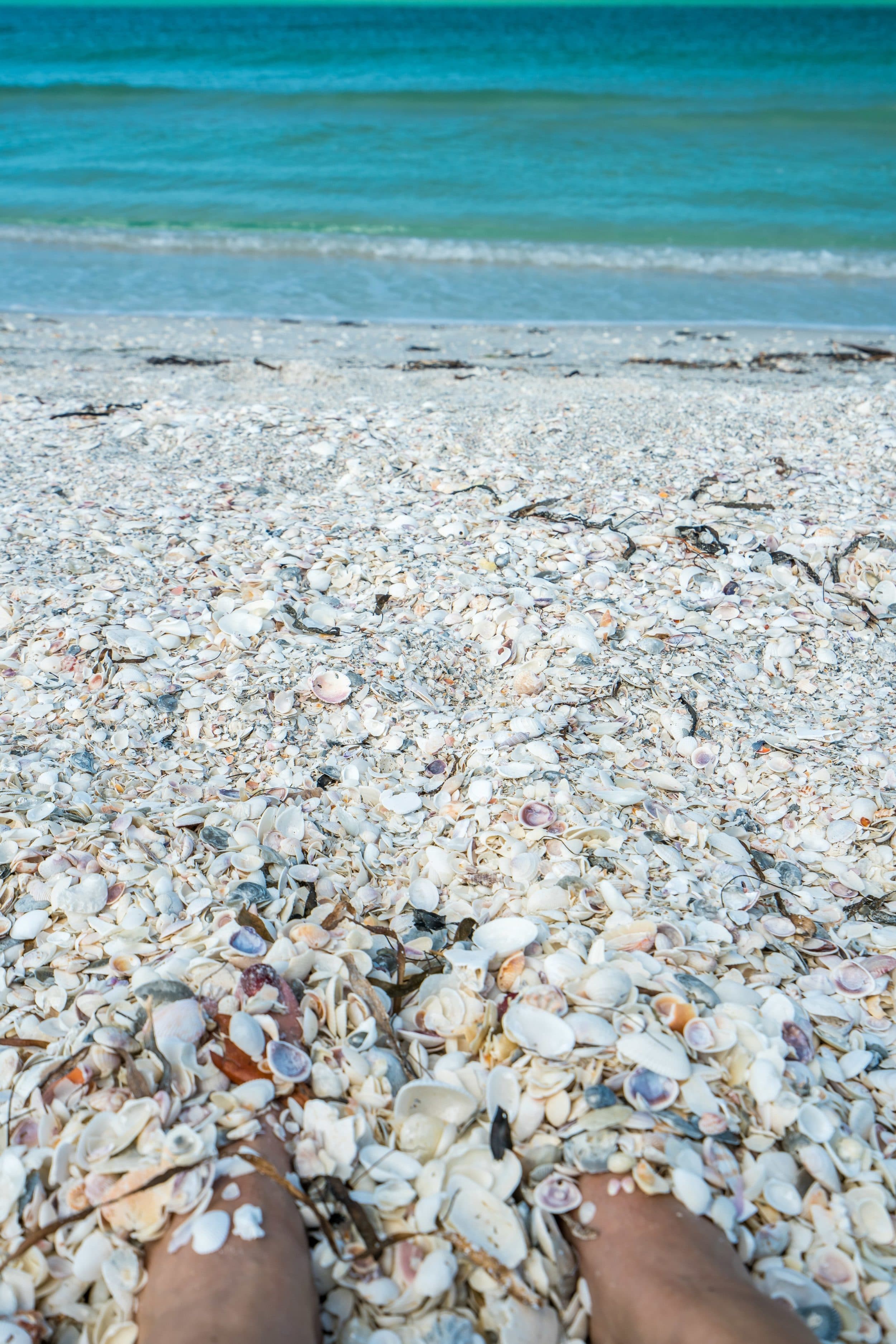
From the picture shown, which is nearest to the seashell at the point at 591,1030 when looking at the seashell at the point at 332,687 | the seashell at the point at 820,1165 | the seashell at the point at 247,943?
the seashell at the point at 820,1165

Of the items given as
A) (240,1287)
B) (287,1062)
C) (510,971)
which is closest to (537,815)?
(510,971)

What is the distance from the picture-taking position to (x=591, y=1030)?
1.55m

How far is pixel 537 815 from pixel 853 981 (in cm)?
75

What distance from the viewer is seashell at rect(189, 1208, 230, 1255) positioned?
130 centimetres

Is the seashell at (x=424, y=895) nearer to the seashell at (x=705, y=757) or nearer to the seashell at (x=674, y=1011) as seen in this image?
the seashell at (x=674, y=1011)

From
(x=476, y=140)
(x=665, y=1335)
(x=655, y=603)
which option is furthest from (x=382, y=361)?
(x=476, y=140)

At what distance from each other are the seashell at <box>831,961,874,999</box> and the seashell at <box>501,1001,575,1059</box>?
0.62 m

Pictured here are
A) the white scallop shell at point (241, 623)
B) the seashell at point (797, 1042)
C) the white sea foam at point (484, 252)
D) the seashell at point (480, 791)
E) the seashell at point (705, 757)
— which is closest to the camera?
the seashell at point (797, 1042)

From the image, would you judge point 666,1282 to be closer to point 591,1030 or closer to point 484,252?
point 591,1030

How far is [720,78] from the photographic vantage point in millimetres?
24438

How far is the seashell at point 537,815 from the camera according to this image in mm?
2072

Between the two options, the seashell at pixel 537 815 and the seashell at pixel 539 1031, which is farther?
the seashell at pixel 537 815

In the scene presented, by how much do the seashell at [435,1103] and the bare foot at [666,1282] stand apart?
0.71 ft

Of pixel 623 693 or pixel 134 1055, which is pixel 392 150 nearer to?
pixel 623 693
